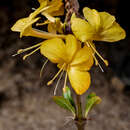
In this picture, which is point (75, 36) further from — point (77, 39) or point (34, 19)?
point (34, 19)

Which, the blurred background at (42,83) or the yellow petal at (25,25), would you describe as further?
the blurred background at (42,83)

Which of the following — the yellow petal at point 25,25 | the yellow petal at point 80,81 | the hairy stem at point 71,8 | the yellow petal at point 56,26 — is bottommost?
the yellow petal at point 80,81

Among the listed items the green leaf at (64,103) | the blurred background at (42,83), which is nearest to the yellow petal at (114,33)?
the green leaf at (64,103)

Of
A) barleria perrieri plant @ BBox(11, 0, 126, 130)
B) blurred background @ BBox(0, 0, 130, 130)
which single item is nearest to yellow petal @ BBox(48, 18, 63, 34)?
barleria perrieri plant @ BBox(11, 0, 126, 130)

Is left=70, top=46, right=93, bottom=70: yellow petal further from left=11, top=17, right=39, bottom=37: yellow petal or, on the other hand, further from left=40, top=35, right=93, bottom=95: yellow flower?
left=11, top=17, right=39, bottom=37: yellow petal

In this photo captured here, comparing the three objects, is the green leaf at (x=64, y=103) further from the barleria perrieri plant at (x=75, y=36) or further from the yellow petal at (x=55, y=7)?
the yellow petal at (x=55, y=7)

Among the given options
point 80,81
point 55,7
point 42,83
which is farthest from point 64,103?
point 42,83

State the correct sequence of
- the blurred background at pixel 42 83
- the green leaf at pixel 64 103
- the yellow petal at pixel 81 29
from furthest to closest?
the blurred background at pixel 42 83 → the green leaf at pixel 64 103 → the yellow petal at pixel 81 29

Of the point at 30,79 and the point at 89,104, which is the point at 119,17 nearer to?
the point at 30,79
